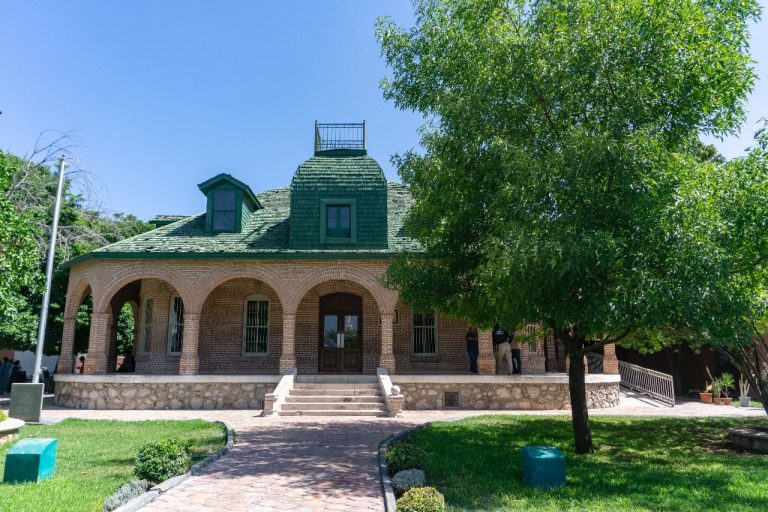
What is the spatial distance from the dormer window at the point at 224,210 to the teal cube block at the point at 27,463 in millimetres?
11549

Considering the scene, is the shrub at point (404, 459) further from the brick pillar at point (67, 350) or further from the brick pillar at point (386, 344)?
the brick pillar at point (67, 350)

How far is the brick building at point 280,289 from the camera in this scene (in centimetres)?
1667

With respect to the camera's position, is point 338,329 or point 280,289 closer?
point 280,289

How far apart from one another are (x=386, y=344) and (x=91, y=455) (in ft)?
30.2

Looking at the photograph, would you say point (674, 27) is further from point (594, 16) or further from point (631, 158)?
point (631, 158)

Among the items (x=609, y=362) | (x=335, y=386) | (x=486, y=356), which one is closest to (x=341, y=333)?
(x=335, y=386)

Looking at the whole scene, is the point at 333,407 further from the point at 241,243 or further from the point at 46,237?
the point at 46,237

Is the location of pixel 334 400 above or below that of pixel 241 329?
below

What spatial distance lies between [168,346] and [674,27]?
1777 cm

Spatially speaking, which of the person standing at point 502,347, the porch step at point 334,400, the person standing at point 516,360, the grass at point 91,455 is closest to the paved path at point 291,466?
the porch step at point 334,400

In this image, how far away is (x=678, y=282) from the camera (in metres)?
7.06

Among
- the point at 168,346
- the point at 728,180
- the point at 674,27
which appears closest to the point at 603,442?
the point at 728,180

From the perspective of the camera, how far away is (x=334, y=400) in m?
14.5

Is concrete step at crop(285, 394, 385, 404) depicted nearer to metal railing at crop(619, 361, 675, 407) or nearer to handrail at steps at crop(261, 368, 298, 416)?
handrail at steps at crop(261, 368, 298, 416)
